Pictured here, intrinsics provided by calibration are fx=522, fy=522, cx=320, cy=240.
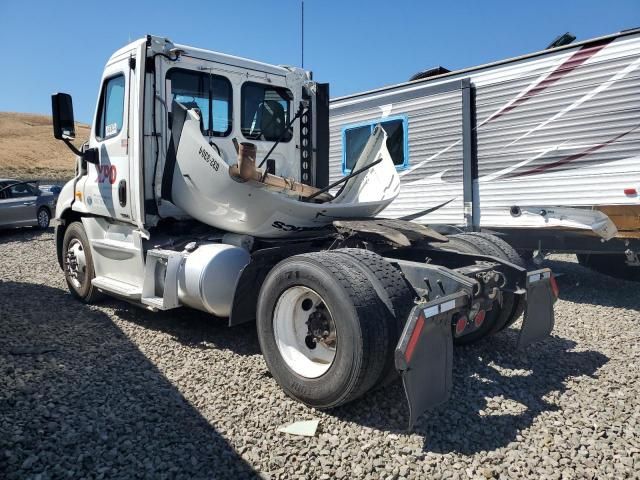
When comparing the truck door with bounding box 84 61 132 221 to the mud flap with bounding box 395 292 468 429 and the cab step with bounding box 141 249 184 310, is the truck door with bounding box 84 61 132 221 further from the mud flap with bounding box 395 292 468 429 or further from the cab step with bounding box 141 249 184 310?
the mud flap with bounding box 395 292 468 429

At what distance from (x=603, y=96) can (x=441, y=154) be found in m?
2.25

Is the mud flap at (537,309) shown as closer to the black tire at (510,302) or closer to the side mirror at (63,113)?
the black tire at (510,302)

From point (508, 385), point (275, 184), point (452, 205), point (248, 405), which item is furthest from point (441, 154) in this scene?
point (248, 405)

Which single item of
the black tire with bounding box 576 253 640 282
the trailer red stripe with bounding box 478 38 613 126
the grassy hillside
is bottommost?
the black tire with bounding box 576 253 640 282

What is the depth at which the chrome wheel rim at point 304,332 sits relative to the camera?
3666 mm

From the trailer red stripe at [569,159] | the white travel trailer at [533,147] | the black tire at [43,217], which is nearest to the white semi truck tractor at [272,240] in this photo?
the white travel trailer at [533,147]

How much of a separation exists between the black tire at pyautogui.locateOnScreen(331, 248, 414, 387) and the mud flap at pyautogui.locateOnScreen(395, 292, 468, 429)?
21cm

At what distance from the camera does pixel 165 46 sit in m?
5.10

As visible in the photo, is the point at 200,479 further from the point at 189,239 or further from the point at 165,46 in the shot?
the point at 165,46

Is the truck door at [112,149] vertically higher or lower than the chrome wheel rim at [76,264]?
higher

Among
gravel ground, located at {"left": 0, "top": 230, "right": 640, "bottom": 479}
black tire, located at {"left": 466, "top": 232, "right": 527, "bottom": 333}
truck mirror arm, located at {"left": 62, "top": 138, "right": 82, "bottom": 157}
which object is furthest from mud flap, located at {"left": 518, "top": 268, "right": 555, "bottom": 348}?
truck mirror arm, located at {"left": 62, "top": 138, "right": 82, "bottom": 157}

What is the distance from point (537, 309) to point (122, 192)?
4152 mm

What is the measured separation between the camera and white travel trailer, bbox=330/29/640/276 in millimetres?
6176

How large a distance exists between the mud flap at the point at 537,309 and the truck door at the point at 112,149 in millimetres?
3905
